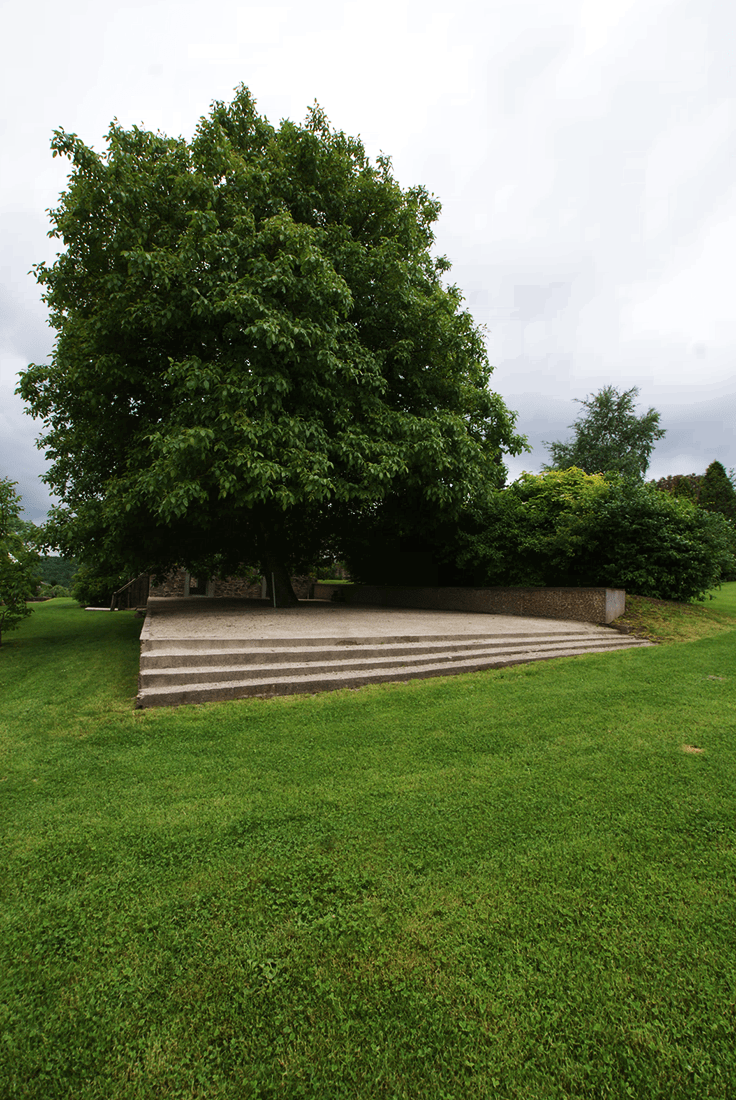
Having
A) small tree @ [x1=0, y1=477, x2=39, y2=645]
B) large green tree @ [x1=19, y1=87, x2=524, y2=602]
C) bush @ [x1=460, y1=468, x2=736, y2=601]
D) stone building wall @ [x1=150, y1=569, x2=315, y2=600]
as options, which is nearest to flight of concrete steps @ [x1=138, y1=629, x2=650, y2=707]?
large green tree @ [x1=19, y1=87, x2=524, y2=602]

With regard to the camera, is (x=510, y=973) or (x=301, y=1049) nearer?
(x=301, y=1049)

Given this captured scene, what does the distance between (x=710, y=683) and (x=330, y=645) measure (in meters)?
4.65

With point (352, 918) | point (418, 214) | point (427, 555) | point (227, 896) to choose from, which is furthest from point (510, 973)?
point (418, 214)

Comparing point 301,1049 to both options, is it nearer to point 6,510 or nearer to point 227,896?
point 227,896

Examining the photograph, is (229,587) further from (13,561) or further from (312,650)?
(312,650)

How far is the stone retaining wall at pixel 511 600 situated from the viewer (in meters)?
10.9

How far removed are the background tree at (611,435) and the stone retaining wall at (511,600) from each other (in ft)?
67.7

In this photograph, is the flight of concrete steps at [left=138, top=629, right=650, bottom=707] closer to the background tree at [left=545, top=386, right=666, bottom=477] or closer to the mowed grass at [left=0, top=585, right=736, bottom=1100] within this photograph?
the mowed grass at [left=0, top=585, right=736, bottom=1100]

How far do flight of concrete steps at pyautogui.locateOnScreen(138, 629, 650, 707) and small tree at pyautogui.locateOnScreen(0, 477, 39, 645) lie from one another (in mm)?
5749

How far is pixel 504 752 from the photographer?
154 inches

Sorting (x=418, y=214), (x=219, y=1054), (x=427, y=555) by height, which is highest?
(x=418, y=214)

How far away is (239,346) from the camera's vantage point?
962 cm

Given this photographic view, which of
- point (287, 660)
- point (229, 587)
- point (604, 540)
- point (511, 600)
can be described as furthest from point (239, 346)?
point (229, 587)

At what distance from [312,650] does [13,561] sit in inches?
296
